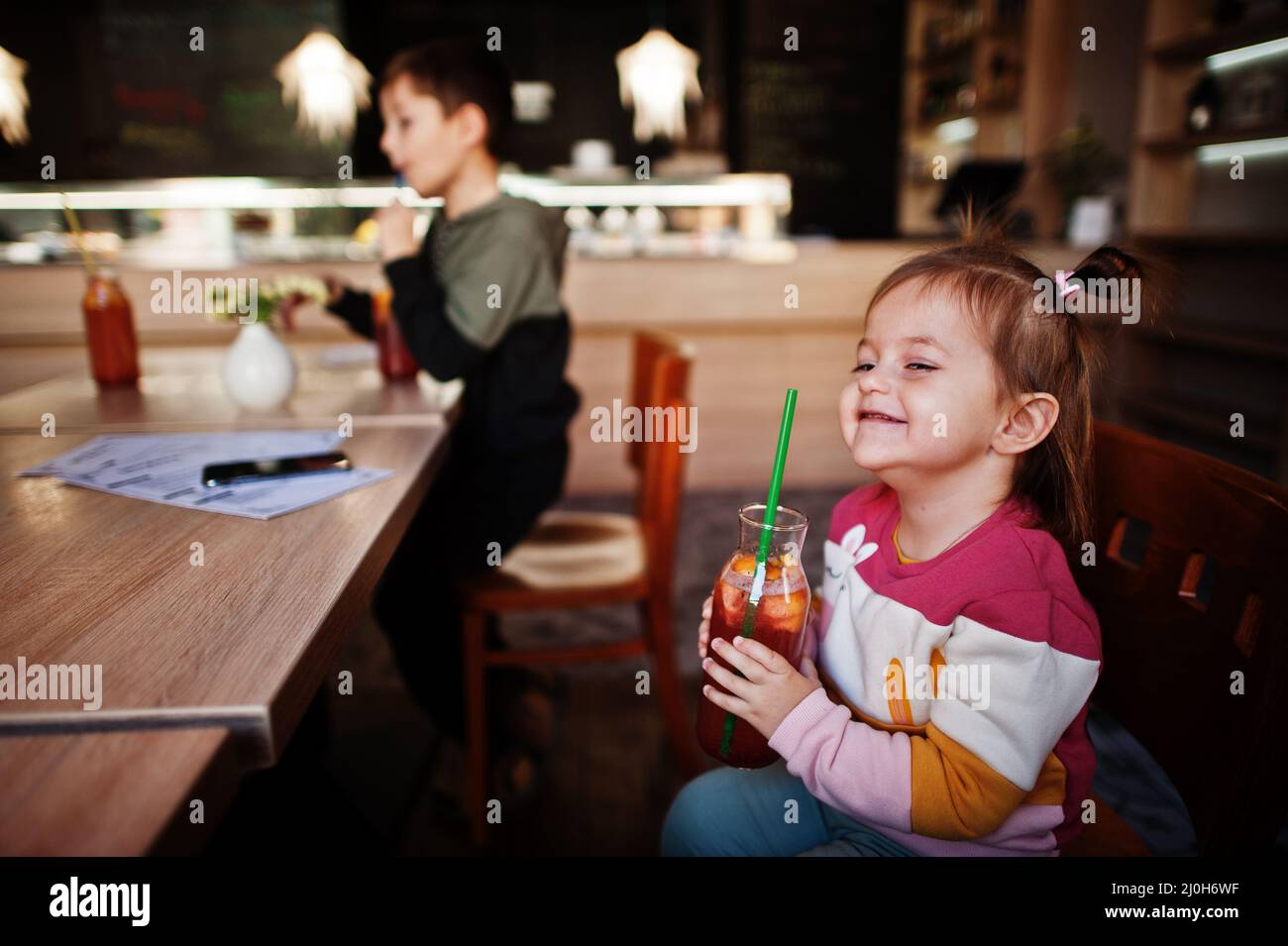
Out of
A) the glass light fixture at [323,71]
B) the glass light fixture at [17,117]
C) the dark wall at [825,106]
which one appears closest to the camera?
the glass light fixture at [323,71]

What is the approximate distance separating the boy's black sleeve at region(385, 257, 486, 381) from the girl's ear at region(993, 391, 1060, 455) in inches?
39.1

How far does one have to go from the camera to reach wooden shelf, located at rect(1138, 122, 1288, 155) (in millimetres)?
3081

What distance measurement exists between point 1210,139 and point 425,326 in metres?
3.41

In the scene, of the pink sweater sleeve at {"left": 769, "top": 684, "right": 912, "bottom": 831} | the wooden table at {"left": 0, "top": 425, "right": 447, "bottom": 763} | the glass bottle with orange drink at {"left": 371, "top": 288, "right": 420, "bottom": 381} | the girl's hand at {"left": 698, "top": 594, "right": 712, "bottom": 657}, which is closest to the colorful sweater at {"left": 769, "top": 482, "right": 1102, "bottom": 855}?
the pink sweater sleeve at {"left": 769, "top": 684, "right": 912, "bottom": 831}

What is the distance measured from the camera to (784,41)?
4.88 m

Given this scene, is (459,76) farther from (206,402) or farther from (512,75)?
(512,75)

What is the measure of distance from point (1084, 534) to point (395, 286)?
3.89 ft

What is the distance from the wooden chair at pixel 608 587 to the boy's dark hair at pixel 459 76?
0.57m

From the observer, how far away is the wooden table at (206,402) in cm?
144

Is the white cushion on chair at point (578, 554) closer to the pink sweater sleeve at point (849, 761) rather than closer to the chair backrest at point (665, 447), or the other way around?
the chair backrest at point (665, 447)

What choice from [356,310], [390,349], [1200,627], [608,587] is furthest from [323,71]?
[1200,627]

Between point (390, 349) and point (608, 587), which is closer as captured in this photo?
point (608, 587)

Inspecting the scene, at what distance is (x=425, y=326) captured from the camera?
155 centimetres

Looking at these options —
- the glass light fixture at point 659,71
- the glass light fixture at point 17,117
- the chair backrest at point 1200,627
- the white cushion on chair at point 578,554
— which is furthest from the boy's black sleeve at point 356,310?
the glass light fixture at point 17,117
